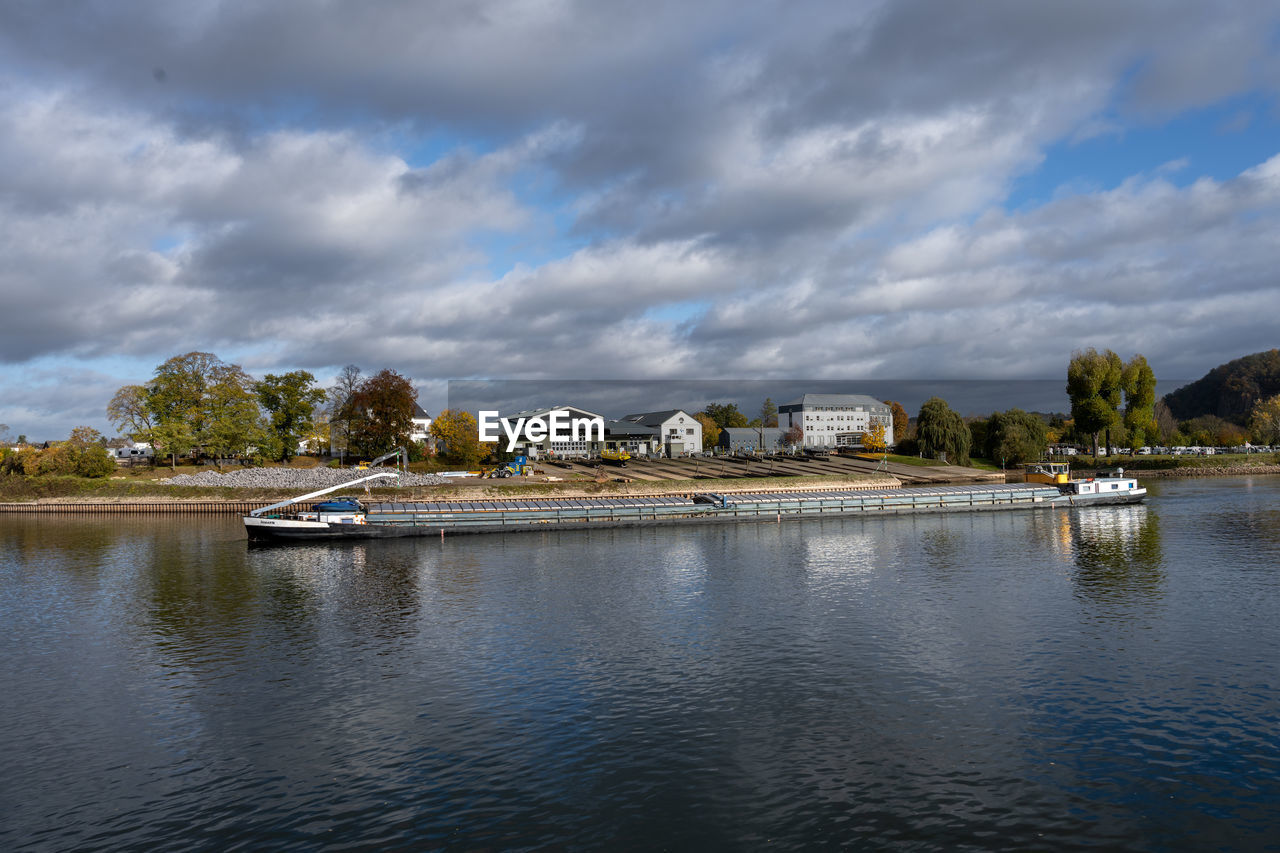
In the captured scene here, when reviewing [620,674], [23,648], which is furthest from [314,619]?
[620,674]

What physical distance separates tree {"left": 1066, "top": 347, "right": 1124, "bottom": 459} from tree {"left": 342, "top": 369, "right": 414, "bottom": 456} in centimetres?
10910

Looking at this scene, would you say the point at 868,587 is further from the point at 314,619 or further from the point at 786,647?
the point at 314,619

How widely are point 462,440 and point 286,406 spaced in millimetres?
28365

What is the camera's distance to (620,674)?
25.4m

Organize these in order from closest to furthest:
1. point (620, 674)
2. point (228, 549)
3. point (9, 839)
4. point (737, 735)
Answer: point (9, 839) < point (737, 735) < point (620, 674) < point (228, 549)

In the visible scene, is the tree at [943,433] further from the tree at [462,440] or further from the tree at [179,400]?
the tree at [179,400]

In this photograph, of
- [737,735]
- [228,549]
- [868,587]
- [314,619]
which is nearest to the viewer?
[737,735]

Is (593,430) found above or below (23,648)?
above

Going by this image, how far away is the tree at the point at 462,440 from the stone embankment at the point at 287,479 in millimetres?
20223

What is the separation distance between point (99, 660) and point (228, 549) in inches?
1270

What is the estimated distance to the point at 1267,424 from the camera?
159m

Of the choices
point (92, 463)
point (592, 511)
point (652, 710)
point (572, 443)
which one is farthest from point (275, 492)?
point (652, 710)

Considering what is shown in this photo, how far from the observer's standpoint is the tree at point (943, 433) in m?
124

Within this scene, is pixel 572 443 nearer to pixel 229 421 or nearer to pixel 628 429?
pixel 628 429
